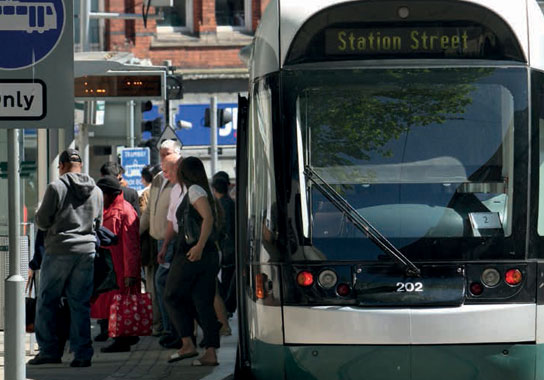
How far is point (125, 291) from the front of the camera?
12422mm

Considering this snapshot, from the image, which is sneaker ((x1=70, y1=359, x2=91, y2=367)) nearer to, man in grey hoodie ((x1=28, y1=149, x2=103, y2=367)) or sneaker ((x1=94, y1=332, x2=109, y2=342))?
man in grey hoodie ((x1=28, y1=149, x2=103, y2=367))

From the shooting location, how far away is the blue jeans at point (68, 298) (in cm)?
1135

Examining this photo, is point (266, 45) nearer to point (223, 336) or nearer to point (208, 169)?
point (223, 336)

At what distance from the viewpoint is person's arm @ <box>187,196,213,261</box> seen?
37.1 feet

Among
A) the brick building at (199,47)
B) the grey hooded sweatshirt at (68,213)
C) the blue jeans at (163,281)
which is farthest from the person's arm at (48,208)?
the brick building at (199,47)

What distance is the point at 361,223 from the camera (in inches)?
342

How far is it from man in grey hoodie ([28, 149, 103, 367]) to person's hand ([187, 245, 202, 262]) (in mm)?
825

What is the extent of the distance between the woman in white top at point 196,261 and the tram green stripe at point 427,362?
2904 mm

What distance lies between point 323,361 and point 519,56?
233 cm

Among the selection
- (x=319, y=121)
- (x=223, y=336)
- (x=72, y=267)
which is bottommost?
(x=223, y=336)

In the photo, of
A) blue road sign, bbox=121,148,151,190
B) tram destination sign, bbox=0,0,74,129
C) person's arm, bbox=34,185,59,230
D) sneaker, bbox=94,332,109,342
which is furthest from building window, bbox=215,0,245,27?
tram destination sign, bbox=0,0,74,129

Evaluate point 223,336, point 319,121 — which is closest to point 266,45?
point 319,121

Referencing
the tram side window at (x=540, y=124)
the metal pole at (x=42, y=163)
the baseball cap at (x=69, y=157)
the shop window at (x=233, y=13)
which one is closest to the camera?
the tram side window at (x=540, y=124)

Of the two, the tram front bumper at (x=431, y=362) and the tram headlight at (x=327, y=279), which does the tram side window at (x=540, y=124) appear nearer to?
the tram front bumper at (x=431, y=362)
